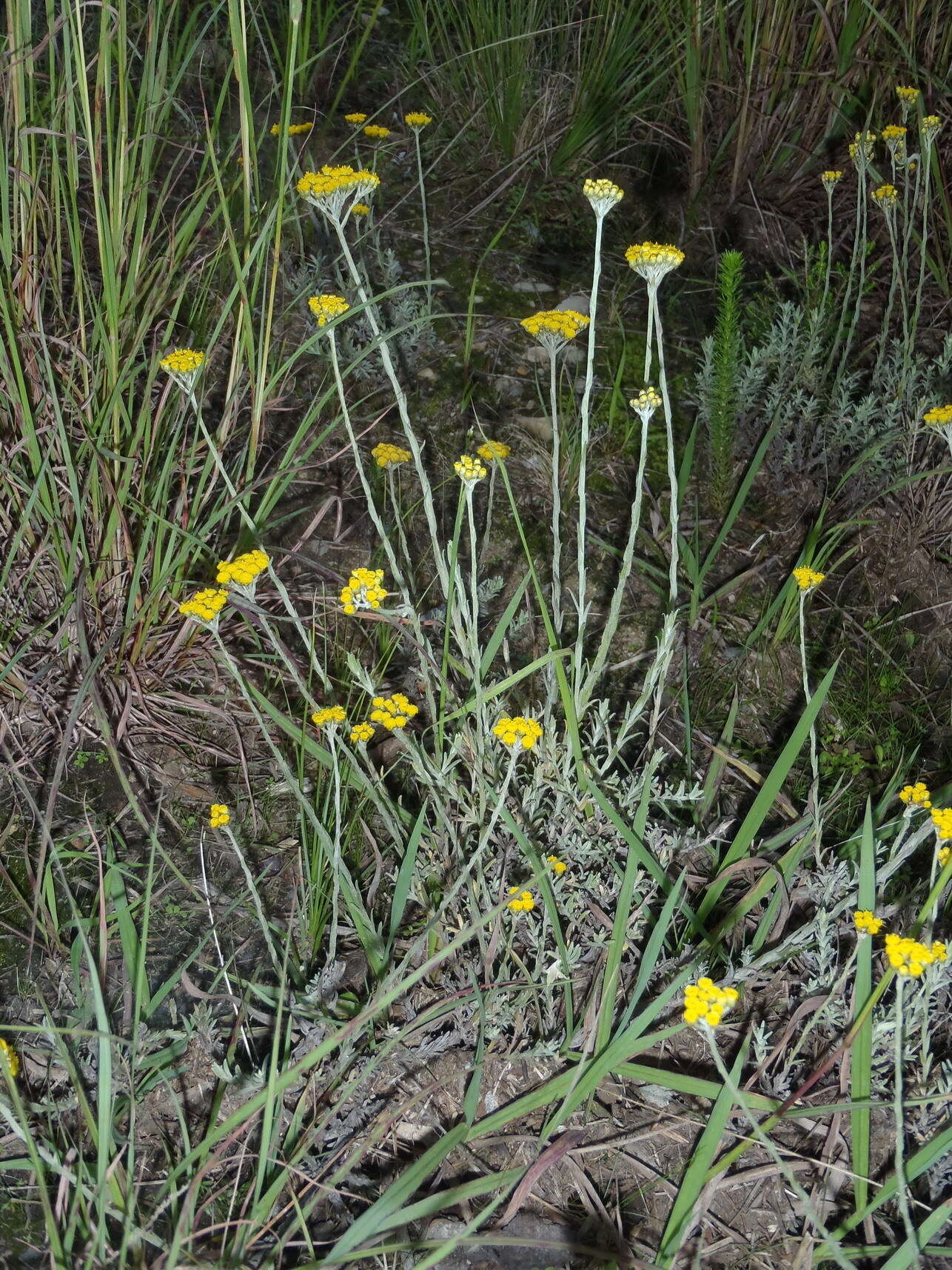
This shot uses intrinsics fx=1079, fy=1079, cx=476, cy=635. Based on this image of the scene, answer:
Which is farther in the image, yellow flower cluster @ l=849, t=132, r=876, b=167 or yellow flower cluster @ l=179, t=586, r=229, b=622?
yellow flower cluster @ l=849, t=132, r=876, b=167

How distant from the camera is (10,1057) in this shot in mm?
1331

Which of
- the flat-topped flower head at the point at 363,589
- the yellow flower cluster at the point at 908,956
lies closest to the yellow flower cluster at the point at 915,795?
the yellow flower cluster at the point at 908,956

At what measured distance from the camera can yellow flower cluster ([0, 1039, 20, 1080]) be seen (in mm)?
1177

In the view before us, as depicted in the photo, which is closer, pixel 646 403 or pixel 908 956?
pixel 908 956

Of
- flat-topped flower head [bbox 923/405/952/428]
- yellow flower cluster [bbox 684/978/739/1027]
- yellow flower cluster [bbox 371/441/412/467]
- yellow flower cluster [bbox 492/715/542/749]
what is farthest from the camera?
yellow flower cluster [bbox 371/441/412/467]

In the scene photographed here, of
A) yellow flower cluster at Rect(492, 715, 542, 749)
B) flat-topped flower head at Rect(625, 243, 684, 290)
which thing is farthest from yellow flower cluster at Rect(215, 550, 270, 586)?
flat-topped flower head at Rect(625, 243, 684, 290)

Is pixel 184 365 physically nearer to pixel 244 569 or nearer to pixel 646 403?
pixel 244 569

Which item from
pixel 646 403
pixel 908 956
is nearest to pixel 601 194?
pixel 646 403

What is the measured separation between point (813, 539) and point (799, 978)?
765mm

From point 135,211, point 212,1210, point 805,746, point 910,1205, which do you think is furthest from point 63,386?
point 910,1205

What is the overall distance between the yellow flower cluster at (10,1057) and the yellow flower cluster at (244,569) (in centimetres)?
58

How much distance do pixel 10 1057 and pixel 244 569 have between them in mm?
669

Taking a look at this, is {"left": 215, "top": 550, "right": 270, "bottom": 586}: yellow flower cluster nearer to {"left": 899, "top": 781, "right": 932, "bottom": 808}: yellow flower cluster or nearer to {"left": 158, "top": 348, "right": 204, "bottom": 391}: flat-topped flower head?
{"left": 158, "top": 348, "right": 204, "bottom": 391}: flat-topped flower head

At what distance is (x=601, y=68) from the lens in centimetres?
281
